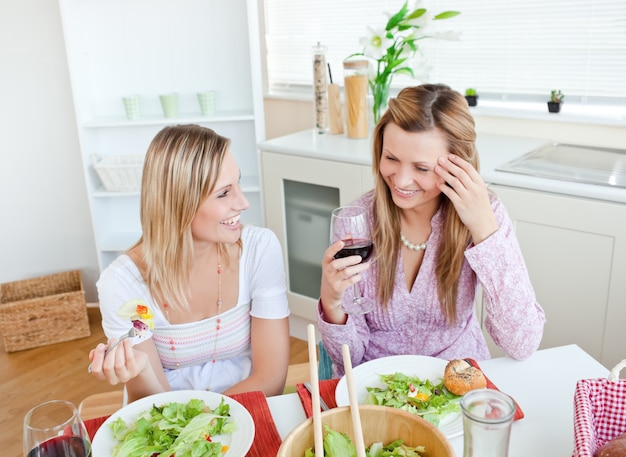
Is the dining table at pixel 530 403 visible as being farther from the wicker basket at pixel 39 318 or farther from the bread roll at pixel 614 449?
the wicker basket at pixel 39 318

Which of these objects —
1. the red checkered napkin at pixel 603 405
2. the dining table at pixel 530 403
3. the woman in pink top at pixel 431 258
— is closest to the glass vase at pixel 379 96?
the woman in pink top at pixel 431 258

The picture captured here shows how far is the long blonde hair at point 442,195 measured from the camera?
4.87ft

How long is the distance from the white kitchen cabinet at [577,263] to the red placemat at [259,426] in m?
1.24

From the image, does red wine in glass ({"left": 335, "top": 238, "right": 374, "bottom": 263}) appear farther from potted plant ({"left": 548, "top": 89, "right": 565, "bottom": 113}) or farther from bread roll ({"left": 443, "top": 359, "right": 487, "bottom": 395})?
potted plant ({"left": 548, "top": 89, "right": 565, "bottom": 113})

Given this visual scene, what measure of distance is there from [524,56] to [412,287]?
4.75 feet

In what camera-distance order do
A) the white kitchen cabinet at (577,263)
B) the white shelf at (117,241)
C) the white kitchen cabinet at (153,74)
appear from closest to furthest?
the white kitchen cabinet at (577,263) → the white kitchen cabinet at (153,74) → the white shelf at (117,241)

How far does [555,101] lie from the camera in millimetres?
2498

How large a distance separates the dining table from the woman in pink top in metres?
0.06

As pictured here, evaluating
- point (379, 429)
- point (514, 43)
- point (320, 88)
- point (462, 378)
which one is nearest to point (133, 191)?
point (320, 88)

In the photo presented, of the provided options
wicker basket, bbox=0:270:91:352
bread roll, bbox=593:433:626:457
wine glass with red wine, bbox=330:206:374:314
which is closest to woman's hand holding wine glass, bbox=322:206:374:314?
wine glass with red wine, bbox=330:206:374:314

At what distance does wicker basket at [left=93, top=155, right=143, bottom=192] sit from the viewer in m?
3.02

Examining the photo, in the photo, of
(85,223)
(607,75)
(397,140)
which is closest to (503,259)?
(397,140)

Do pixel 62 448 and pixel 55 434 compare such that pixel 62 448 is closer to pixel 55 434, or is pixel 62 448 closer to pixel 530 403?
pixel 55 434

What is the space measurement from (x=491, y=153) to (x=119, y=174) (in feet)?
5.59
